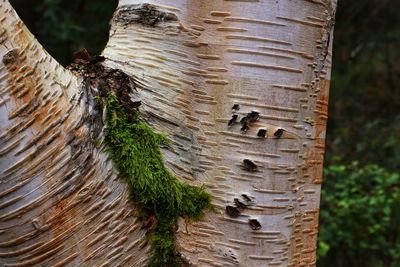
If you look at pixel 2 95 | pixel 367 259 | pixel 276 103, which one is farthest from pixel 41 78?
pixel 367 259

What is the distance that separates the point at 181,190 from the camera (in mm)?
1171

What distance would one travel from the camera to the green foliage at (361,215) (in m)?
3.76

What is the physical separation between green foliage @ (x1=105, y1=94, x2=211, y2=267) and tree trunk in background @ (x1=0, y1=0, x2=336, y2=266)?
0.8 inches

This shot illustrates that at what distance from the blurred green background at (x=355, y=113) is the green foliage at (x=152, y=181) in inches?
100

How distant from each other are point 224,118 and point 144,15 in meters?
0.27

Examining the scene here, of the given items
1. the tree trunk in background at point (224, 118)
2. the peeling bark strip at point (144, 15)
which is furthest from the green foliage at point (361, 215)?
the peeling bark strip at point (144, 15)

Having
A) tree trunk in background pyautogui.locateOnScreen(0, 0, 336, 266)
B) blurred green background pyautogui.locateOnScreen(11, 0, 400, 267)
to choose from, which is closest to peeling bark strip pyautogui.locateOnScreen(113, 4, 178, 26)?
tree trunk in background pyautogui.locateOnScreen(0, 0, 336, 266)

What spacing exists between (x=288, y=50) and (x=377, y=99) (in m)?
5.02

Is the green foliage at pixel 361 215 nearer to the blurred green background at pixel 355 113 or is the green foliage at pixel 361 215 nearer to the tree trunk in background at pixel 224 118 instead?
the blurred green background at pixel 355 113

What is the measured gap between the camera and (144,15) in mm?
1201

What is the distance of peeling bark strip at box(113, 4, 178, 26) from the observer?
3.85 ft

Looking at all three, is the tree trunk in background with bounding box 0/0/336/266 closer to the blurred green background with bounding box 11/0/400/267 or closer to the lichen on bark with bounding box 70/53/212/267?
the lichen on bark with bounding box 70/53/212/267

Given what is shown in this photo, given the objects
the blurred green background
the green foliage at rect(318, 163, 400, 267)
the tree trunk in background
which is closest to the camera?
the tree trunk in background

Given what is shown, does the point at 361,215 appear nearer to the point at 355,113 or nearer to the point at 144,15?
the point at 355,113
